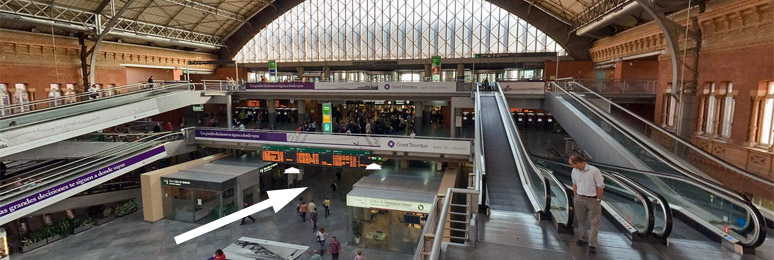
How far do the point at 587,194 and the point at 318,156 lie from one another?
15145 mm

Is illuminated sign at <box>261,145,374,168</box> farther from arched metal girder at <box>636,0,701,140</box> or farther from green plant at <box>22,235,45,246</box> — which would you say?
arched metal girder at <box>636,0,701,140</box>

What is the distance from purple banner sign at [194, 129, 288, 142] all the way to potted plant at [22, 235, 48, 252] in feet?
26.2

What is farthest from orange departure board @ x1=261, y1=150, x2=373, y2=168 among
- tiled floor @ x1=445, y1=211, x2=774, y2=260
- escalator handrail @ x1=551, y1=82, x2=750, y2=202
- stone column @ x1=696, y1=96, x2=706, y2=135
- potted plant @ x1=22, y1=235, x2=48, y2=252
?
tiled floor @ x1=445, y1=211, x2=774, y2=260

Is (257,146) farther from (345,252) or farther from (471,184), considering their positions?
(471,184)

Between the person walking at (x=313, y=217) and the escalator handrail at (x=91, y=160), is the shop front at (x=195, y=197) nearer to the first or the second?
the escalator handrail at (x=91, y=160)

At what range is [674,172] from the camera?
23.9 ft

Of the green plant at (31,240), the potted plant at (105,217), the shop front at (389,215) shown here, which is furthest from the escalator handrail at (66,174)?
the shop front at (389,215)

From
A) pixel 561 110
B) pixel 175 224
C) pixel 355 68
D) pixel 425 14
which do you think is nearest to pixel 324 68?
pixel 355 68

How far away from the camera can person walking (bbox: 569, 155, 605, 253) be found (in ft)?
14.3

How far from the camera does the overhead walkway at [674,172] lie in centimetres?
447

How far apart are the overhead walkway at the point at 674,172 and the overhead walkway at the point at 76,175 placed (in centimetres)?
1734

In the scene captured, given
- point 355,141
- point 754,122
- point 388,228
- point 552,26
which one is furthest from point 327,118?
point 552,26

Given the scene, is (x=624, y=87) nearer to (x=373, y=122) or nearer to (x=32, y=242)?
(x=373, y=122)

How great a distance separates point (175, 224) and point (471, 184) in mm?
15815
